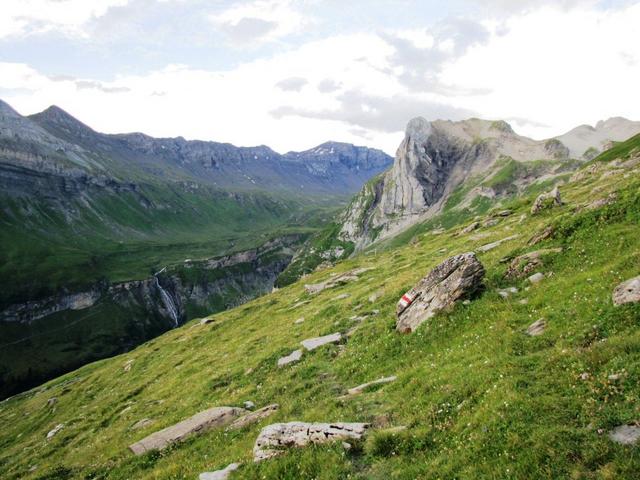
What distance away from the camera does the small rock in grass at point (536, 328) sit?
53.5 feet

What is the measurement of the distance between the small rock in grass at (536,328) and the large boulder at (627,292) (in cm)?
265

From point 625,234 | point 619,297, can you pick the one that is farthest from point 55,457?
point 625,234

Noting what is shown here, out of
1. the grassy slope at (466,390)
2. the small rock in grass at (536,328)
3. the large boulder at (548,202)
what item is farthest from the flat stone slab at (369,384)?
the large boulder at (548,202)

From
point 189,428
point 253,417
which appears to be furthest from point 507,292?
point 189,428

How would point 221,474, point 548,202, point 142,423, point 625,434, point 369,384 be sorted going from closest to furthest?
point 625,434 → point 221,474 → point 369,384 → point 142,423 → point 548,202

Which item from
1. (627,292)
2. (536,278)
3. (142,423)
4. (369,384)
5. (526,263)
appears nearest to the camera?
(627,292)

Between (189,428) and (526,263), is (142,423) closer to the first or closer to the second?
(189,428)

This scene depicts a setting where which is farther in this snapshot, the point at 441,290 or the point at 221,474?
the point at 441,290

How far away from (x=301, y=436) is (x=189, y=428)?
931 centimetres

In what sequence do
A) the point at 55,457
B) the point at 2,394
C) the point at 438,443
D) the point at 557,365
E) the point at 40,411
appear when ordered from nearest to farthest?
the point at 438,443, the point at 557,365, the point at 55,457, the point at 40,411, the point at 2,394

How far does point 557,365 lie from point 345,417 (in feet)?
25.2

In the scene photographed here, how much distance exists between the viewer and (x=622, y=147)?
4646 inches

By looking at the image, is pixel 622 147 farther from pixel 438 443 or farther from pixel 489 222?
pixel 438 443

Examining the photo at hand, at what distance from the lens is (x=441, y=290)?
22.7 metres
